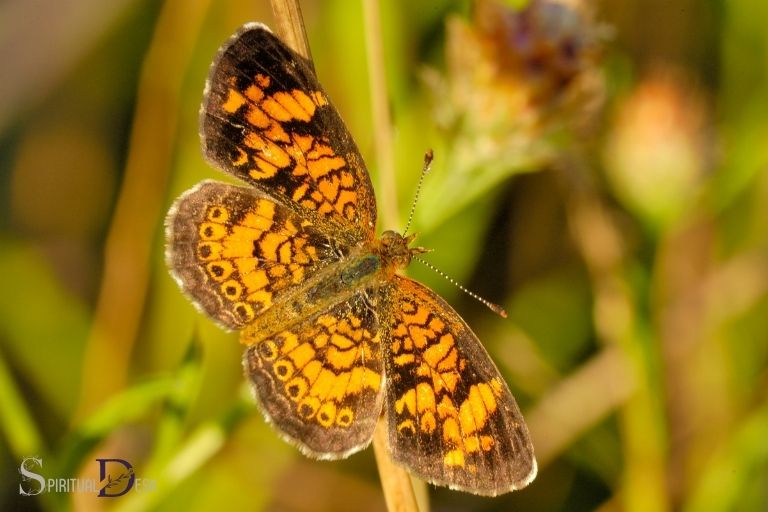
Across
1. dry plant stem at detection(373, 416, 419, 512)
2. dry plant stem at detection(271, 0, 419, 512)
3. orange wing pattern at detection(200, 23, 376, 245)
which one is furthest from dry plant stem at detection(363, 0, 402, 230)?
dry plant stem at detection(373, 416, 419, 512)

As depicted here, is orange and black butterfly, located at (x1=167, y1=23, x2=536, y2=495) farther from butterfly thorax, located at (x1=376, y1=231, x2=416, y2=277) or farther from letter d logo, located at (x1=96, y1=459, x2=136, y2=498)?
letter d logo, located at (x1=96, y1=459, x2=136, y2=498)

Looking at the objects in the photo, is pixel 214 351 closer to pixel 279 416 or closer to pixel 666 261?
pixel 279 416

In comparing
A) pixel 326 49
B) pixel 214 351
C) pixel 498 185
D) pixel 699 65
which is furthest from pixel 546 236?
pixel 214 351

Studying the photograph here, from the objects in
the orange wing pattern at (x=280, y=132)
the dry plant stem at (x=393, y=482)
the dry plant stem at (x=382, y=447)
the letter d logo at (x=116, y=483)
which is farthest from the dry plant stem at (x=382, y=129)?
the letter d logo at (x=116, y=483)

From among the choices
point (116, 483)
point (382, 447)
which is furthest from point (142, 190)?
point (382, 447)

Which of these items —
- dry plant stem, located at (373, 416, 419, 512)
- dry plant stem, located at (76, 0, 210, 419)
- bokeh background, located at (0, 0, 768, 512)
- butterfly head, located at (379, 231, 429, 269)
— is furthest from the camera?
dry plant stem, located at (76, 0, 210, 419)

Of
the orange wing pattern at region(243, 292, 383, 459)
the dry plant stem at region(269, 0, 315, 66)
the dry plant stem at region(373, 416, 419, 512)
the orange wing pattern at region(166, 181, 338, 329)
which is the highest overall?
the dry plant stem at region(269, 0, 315, 66)

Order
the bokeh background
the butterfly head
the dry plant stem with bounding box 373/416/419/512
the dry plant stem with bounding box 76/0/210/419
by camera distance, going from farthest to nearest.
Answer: the dry plant stem with bounding box 76/0/210/419 → the bokeh background → the butterfly head → the dry plant stem with bounding box 373/416/419/512
